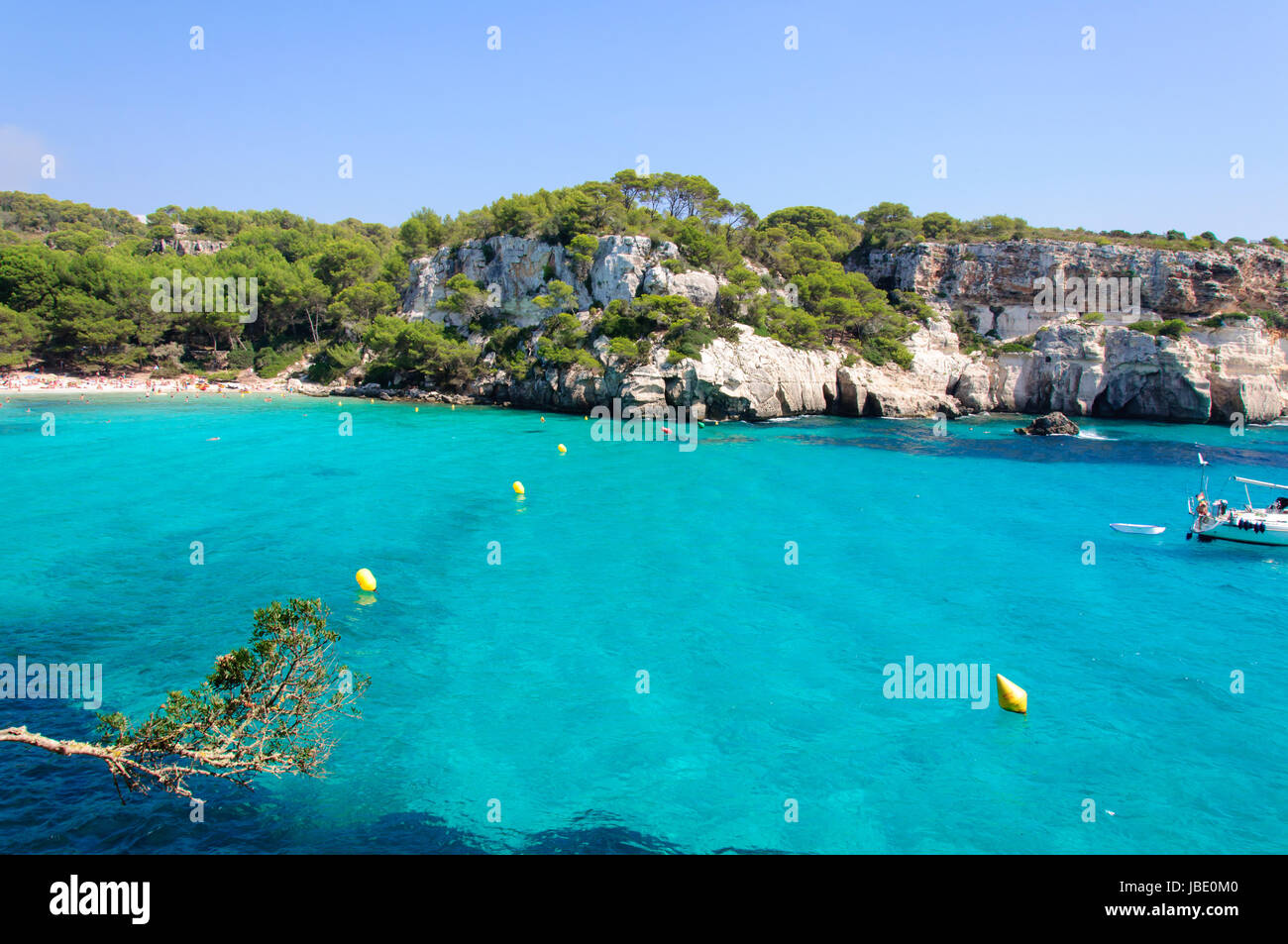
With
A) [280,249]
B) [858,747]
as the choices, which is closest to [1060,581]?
[858,747]

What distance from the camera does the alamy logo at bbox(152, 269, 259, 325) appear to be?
65012 mm

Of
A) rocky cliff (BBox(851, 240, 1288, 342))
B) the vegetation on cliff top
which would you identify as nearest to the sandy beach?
the vegetation on cliff top

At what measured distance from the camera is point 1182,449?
4197 centimetres

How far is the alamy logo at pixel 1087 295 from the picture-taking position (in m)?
60.5

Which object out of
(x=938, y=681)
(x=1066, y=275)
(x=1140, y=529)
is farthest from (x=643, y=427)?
(x=1066, y=275)

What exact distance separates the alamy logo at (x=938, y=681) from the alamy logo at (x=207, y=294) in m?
72.7
